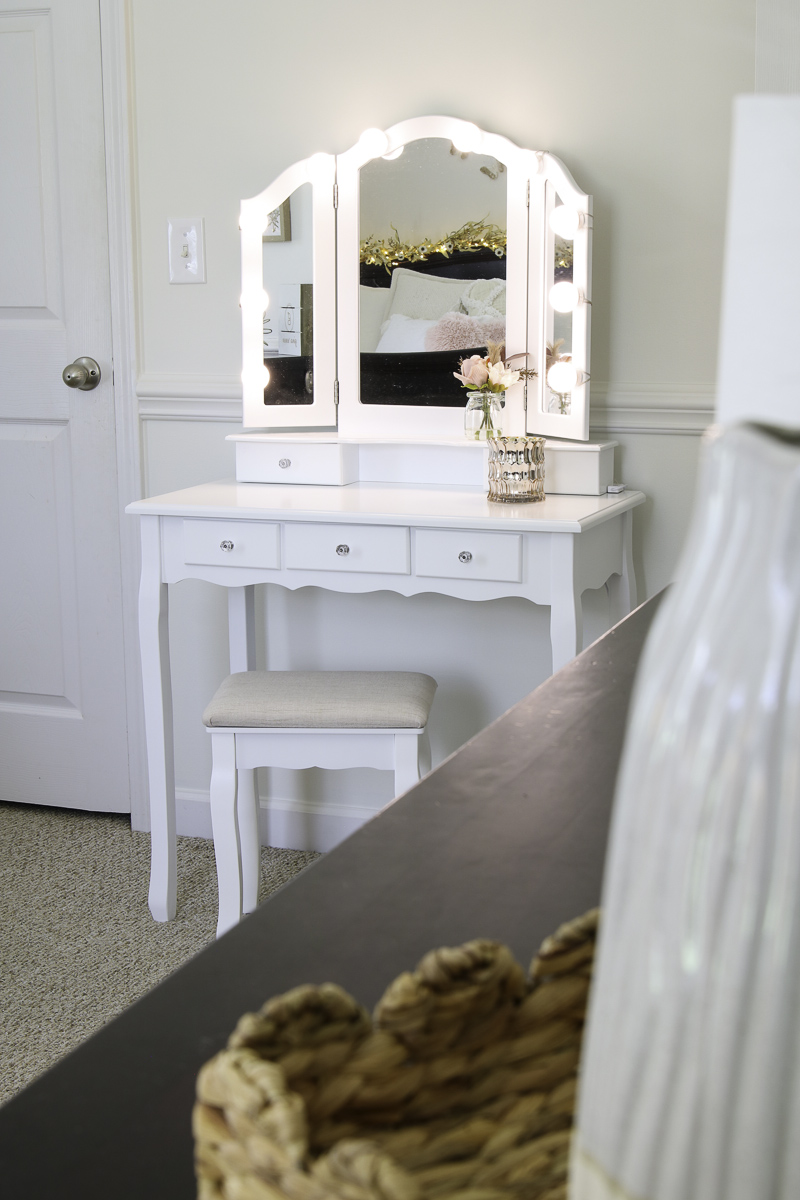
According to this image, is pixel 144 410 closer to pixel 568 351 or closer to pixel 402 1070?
pixel 568 351

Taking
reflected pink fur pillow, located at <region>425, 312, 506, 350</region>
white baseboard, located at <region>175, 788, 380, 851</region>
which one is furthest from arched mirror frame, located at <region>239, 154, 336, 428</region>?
white baseboard, located at <region>175, 788, 380, 851</region>

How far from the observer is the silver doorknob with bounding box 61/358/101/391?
2.46 meters

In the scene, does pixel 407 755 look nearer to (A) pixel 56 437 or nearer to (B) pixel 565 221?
(B) pixel 565 221

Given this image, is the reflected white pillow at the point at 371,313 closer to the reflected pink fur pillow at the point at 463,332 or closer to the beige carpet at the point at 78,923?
the reflected pink fur pillow at the point at 463,332

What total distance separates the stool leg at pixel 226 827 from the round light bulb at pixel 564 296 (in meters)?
0.97

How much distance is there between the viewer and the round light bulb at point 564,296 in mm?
2033

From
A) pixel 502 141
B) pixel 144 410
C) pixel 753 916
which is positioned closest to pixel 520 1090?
pixel 753 916

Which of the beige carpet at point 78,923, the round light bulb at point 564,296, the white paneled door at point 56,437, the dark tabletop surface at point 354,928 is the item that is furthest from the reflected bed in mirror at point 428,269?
the dark tabletop surface at point 354,928

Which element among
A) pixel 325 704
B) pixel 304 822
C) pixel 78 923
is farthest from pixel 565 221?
pixel 78 923

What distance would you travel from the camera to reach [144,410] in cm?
245

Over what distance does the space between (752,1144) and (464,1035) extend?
11 centimetres

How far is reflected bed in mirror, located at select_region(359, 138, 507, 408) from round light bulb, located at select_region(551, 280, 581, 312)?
104mm

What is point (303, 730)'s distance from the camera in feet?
6.32

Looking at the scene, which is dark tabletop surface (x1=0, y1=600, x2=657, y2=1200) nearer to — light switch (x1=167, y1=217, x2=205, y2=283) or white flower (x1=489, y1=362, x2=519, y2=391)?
white flower (x1=489, y1=362, x2=519, y2=391)
